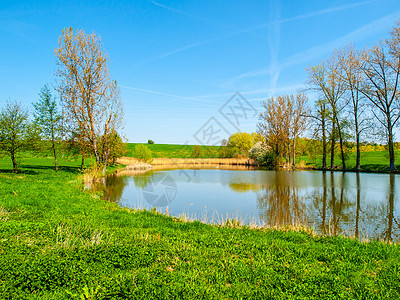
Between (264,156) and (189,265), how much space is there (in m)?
39.5

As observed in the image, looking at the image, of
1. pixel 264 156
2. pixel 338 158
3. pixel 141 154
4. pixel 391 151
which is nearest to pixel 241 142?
pixel 264 156

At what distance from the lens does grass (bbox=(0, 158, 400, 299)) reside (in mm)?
3623

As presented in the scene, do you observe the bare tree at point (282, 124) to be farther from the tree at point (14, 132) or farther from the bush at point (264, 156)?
the tree at point (14, 132)

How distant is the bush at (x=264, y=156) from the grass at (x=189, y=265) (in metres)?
36.3

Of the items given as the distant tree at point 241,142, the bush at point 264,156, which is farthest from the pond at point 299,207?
the distant tree at point 241,142

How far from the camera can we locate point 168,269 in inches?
172

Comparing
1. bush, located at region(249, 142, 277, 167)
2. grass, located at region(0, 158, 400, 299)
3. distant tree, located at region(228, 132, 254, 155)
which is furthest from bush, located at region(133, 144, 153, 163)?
grass, located at region(0, 158, 400, 299)

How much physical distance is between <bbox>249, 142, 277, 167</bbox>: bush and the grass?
36.3m

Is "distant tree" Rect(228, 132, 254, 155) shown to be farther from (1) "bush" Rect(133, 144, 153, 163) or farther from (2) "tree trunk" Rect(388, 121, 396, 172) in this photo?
(2) "tree trunk" Rect(388, 121, 396, 172)

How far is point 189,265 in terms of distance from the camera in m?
4.48

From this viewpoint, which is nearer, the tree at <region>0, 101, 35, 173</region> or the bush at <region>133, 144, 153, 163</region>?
the tree at <region>0, 101, 35, 173</region>

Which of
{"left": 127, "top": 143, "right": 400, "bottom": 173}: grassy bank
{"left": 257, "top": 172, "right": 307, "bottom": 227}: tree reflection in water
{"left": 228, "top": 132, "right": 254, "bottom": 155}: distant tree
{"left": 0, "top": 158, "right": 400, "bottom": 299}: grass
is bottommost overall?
{"left": 257, "top": 172, "right": 307, "bottom": 227}: tree reflection in water

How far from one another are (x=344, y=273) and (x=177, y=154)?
80914mm

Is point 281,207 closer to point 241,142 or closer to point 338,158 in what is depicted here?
point 338,158
